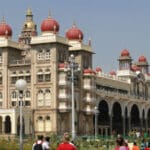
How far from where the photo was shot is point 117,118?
9531 centimetres

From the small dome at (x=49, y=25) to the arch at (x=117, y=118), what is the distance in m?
23.8

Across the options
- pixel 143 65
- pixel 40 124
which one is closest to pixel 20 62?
pixel 40 124

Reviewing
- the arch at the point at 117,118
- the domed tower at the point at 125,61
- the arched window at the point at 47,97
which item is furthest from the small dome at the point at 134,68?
the arched window at the point at 47,97

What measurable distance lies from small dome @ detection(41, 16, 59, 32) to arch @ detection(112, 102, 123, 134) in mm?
23770

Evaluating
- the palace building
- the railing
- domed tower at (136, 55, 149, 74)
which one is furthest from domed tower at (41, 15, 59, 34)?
domed tower at (136, 55, 149, 74)

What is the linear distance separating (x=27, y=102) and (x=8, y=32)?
36.2ft

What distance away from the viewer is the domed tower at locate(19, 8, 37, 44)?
336 ft

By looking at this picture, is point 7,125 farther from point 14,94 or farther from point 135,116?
point 135,116

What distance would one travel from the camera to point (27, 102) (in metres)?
77.5

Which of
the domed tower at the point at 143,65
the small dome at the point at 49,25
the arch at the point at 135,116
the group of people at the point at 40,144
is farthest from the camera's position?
the domed tower at the point at 143,65

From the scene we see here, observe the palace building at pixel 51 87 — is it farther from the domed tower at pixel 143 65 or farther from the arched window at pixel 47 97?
the domed tower at pixel 143 65

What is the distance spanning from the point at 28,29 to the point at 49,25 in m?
30.1

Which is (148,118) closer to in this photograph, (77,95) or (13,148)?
(77,95)

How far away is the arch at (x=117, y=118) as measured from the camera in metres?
94.1
